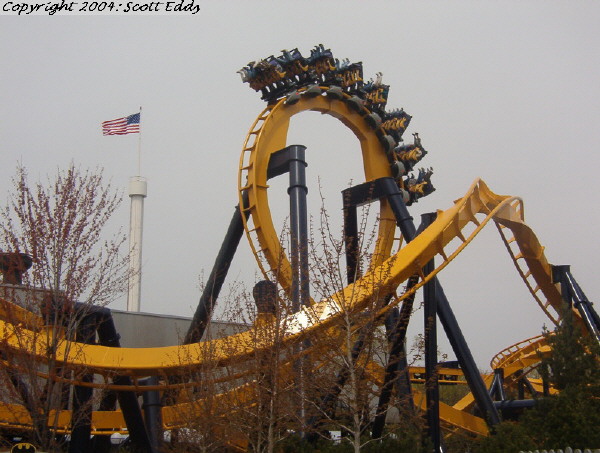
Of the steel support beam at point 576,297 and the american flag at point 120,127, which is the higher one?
the american flag at point 120,127

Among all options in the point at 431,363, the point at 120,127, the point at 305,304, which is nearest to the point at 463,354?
the point at 431,363

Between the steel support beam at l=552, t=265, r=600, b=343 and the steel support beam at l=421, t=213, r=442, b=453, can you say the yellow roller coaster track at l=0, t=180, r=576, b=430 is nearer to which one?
the steel support beam at l=421, t=213, r=442, b=453

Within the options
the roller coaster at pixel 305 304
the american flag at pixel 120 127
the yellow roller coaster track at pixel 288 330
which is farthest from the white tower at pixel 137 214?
the yellow roller coaster track at pixel 288 330

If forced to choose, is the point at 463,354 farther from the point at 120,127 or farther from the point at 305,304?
the point at 120,127

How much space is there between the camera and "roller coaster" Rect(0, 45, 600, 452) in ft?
41.0

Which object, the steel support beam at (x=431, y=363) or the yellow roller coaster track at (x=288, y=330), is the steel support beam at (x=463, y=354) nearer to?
the steel support beam at (x=431, y=363)

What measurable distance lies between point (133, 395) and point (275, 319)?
3851 millimetres

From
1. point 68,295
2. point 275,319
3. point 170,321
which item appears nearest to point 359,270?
point 275,319

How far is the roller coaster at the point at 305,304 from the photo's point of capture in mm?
12508

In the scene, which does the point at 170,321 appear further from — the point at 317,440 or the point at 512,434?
the point at 512,434

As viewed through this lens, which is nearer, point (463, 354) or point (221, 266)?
point (463, 354)

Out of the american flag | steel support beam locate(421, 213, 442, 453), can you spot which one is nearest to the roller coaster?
steel support beam locate(421, 213, 442, 453)

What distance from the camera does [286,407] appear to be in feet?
41.9

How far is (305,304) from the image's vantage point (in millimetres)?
14500
